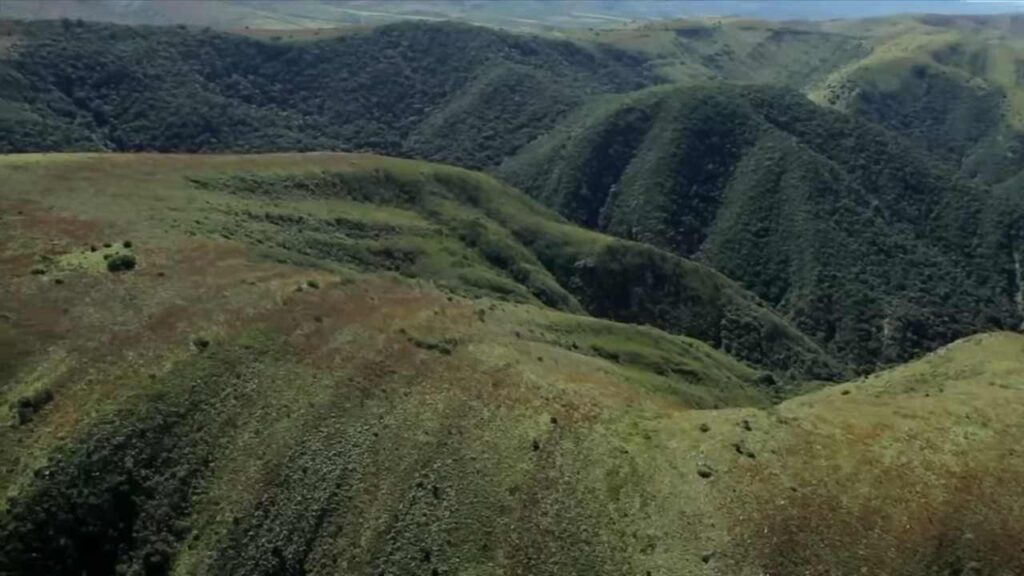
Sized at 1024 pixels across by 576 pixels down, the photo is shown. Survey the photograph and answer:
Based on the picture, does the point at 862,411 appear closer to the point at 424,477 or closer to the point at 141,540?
the point at 424,477

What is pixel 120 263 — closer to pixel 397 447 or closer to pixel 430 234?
pixel 397 447

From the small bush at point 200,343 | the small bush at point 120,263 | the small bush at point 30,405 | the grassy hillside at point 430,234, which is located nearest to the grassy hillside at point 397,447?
the small bush at point 30,405

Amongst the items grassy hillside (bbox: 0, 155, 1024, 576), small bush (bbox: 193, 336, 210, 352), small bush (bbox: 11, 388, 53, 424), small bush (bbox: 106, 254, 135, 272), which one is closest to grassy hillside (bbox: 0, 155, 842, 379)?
small bush (bbox: 106, 254, 135, 272)

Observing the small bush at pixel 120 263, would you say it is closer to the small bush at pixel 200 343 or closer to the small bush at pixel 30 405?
the small bush at pixel 200 343

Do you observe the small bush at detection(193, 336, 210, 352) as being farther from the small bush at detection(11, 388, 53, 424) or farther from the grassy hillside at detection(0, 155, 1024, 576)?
the small bush at detection(11, 388, 53, 424)

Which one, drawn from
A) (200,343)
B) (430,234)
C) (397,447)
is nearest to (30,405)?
(200,343)
